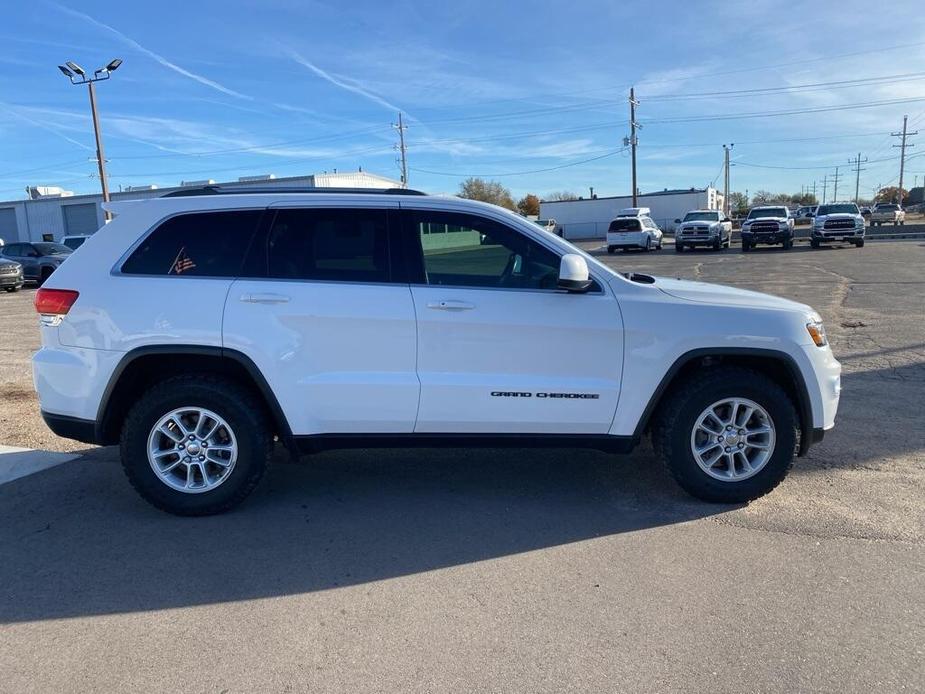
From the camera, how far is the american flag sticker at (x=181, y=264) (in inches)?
167

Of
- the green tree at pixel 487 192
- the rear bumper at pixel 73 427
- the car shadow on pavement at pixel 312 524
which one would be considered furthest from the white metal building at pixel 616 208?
the rear bumper at pixel 73 427

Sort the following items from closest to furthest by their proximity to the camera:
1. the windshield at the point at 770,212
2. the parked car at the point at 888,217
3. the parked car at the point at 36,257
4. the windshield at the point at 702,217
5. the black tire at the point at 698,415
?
the black tire at the point at 698,415 → the parked car at the point at 36,257 → the windshield at the point at 770,212 → the windshield at the point at 702,217 → the parked car at the point at 888,217

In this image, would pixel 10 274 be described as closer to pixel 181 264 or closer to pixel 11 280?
pixel 11 280

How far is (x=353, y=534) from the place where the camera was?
13.3ft

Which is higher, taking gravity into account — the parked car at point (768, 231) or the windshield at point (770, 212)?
the windshield at point (770, 212)

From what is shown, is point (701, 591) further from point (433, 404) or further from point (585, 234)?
point (585, 234)

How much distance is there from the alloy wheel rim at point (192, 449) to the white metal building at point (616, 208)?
67827mm

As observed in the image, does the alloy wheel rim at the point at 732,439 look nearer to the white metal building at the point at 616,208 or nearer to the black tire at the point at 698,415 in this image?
the black tire at the point at 698,415

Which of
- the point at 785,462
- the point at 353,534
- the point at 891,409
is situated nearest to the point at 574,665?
the point at 353,534

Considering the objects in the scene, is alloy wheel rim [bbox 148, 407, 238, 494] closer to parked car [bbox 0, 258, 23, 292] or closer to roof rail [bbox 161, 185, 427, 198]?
roof rail [bbox 161, 185, 427, 198]

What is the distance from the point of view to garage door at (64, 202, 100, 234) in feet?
184

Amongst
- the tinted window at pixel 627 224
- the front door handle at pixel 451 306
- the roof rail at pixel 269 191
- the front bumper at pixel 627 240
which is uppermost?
the roof rail at pixel 269 191

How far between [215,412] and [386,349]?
1139 mm

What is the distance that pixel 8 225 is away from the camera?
5988 centimetres
